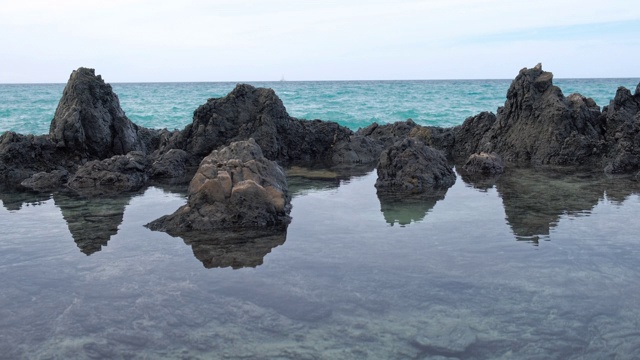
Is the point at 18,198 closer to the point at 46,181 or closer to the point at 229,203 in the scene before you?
the point at 46,181

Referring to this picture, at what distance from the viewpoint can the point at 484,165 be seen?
12.8m

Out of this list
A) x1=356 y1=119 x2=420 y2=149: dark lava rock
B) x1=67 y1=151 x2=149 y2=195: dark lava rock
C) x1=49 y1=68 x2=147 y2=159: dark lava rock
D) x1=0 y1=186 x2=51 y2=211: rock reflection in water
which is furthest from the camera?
x1=356 y1=119 x2=420 y2=149: dark lava rock

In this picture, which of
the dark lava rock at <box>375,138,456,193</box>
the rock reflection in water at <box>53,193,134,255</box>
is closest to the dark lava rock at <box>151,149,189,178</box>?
the rock reflection in water at <box>53,193,134,255</box>

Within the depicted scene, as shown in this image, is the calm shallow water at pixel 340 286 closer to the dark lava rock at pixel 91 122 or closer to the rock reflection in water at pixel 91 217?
the rock reflection in water at pixel 91 217

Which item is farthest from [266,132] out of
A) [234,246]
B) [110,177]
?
[234,246]

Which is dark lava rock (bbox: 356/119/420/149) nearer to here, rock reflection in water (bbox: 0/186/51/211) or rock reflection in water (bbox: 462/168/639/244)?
rock reflection in water (bbox: 462/168/639/244)

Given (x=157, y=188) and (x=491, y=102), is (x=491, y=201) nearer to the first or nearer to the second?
(x=157, y=188)

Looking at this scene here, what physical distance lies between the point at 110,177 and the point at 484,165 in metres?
7.74

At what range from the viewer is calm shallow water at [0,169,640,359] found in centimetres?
433

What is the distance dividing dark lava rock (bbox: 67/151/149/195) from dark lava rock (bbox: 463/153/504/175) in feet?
22.9

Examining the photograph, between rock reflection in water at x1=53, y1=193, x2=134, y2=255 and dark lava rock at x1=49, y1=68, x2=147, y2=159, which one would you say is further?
dark lava rock at x1=49, y1=68, x2=147, y2=159

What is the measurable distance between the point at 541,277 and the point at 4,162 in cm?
1173

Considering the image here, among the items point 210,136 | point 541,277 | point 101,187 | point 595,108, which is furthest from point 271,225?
point 595,108

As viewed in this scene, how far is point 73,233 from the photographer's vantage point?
25.3 feet
